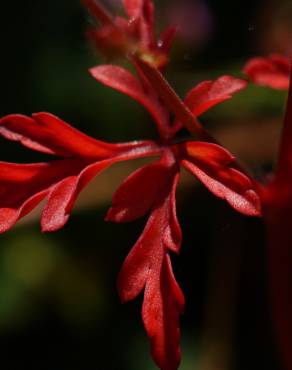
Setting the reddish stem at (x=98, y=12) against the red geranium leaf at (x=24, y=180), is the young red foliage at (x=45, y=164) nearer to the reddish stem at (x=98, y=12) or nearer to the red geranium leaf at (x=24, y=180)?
the red geranium leaf at (x=24, y=180)

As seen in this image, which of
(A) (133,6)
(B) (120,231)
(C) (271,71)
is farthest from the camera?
(B) (120,231)

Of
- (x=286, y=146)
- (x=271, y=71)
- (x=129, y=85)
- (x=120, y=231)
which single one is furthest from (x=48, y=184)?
(x=120, y=231)

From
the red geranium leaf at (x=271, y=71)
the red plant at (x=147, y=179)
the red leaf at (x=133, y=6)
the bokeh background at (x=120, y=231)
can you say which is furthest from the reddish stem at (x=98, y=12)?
the bokeh background at (x=120, y=231)

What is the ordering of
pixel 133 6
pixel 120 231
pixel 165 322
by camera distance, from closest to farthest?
pixel 165 322 < pixel 133 6 < pixel 120 231

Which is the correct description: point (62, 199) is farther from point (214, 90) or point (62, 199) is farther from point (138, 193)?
point (214, 90)

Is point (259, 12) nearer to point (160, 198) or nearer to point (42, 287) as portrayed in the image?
point (42, 287)

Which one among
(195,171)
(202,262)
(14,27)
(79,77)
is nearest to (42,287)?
(202,262)
